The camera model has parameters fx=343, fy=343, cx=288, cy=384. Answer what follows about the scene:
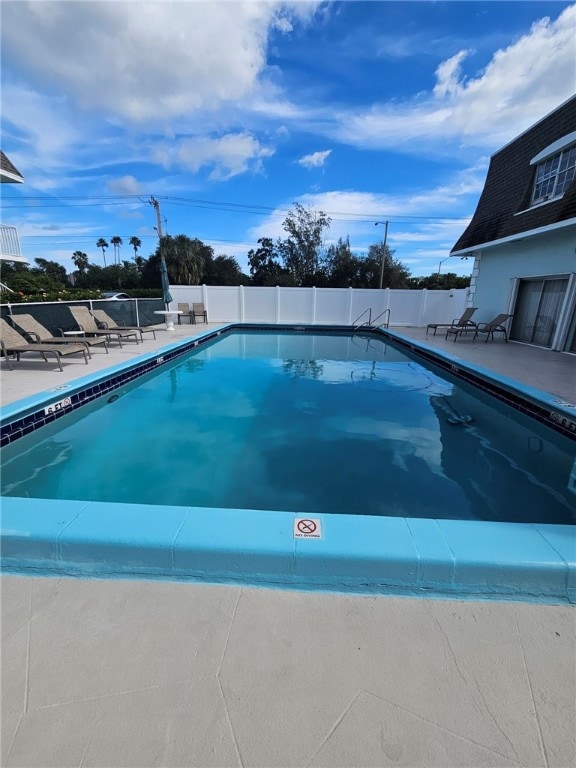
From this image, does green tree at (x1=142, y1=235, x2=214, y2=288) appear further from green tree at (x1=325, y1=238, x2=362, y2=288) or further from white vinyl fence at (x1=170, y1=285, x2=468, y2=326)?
white vinyl fence at (x1=170, y1=285, x2=468, y2=326)

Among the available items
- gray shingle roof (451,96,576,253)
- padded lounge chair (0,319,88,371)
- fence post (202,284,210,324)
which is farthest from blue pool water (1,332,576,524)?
fence post (202,284,210,324)

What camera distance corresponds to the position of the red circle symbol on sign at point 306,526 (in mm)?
1924

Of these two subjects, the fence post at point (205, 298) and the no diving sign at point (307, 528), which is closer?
the no diving sign at point (307, 528)

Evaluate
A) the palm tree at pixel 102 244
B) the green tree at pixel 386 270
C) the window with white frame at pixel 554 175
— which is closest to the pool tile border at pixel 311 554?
the window with white frame at pixel 554 175

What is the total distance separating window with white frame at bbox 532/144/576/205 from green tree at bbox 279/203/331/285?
2209cm

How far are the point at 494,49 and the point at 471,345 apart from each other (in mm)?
6724

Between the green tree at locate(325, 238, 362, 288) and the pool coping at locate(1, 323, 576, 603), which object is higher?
the green tree at locate(325, 238, 362, 288)

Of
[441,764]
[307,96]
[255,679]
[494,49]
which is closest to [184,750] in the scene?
[255,679]

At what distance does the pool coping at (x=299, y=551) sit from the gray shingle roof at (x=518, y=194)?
8.70 metres

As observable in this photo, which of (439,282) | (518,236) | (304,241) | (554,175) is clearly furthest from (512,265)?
(439,282)

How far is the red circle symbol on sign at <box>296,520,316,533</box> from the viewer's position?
1.92 m

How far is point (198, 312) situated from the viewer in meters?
14.8

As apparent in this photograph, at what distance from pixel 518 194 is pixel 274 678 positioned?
12890 millimetres

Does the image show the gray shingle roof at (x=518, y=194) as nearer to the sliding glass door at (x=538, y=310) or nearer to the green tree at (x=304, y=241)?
the sliding glass door at (x=538, y=310)
